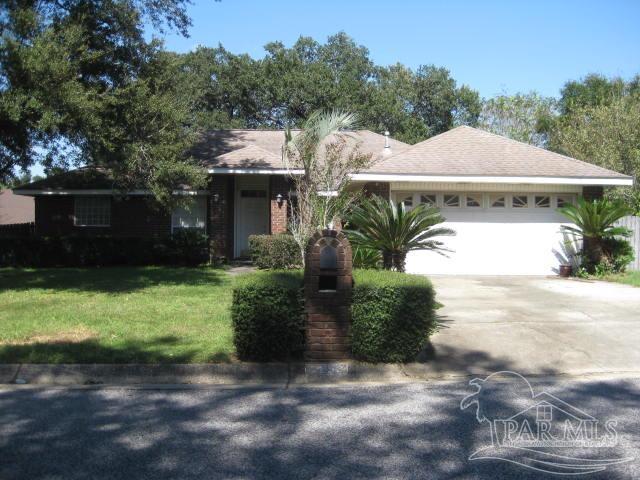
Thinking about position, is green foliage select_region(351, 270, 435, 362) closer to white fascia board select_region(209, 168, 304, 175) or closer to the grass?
the grass

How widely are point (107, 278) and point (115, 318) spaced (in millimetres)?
5450

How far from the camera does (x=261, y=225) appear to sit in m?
20.3

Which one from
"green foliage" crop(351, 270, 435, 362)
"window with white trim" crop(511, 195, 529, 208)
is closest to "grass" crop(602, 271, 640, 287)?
"window with white trim" crop(511, 195, 529, 208)

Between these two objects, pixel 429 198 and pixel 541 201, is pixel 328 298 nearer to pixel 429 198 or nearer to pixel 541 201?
pixel 429 198

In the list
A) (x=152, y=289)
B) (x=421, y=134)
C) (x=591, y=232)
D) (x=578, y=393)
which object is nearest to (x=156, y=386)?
(x=578, y=393)

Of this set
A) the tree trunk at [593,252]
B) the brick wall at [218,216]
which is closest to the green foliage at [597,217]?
the tree trunk at [593,252]

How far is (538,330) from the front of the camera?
9.24m

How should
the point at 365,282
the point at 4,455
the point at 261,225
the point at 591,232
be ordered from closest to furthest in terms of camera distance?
the point at 4,455 < the point at 365,282 < the point at 591,232 < the point at 261,225

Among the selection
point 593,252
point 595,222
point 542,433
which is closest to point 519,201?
point 595,222

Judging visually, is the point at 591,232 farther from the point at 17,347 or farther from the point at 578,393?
the point at 17,347

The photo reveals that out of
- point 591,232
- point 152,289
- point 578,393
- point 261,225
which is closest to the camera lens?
point 578,393

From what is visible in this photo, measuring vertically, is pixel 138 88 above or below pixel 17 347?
above

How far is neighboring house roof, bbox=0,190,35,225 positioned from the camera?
38.7 metres

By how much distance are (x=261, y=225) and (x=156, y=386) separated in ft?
44.9
